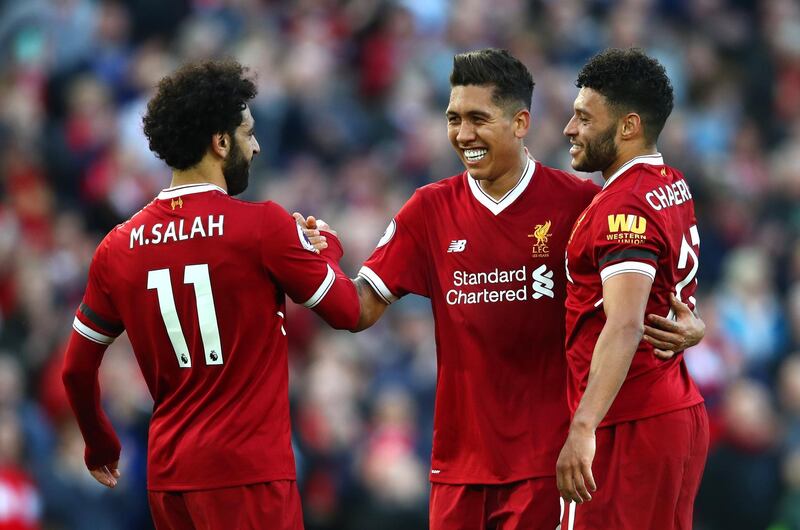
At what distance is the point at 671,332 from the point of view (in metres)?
5.60

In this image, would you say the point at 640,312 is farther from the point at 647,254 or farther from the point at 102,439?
the point at 102,439

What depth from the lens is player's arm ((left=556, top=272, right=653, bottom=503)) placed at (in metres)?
5.26

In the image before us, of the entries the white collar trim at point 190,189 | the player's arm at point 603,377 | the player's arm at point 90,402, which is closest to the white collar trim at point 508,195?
the player's arm at point 603,377

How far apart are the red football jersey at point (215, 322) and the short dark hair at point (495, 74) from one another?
3.69 feet

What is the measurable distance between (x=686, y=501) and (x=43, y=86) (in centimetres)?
884

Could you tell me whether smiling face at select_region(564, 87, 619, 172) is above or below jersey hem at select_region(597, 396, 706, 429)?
above

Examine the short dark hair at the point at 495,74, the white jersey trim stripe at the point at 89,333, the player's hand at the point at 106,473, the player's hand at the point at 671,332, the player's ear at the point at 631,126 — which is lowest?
the player's hand at the point at 106,473

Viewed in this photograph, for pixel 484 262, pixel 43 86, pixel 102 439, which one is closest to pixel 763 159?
pixel 43 86

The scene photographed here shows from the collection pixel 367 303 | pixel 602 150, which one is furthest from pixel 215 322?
pixel 602 150

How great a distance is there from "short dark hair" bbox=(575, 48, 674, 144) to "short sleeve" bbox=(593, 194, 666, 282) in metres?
0.45

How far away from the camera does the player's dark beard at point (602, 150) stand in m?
5.80

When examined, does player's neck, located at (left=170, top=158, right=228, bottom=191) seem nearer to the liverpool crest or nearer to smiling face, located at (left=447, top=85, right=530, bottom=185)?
smiling face, located at (left=447, top=85, right=530, bottom=185)

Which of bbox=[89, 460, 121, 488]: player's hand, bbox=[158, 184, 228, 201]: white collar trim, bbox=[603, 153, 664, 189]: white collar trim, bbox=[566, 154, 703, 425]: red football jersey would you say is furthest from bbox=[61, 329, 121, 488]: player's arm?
bbox=[603, 153, 664, 189]: white collar trim

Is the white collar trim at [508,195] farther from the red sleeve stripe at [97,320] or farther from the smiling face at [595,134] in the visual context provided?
the red sleeve stripe at [97,320]
